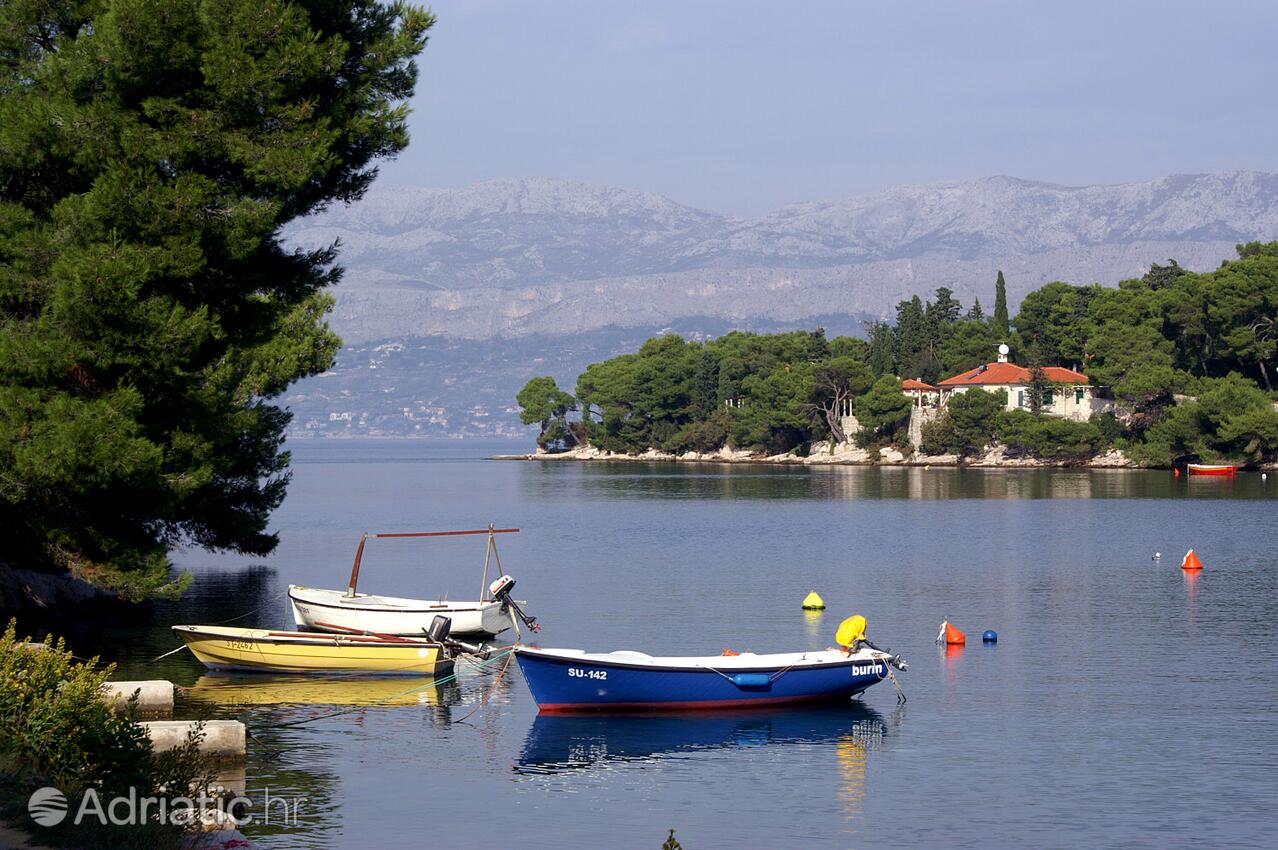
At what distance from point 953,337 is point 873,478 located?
43153 mm

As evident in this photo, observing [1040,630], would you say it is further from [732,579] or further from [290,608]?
[290,608]

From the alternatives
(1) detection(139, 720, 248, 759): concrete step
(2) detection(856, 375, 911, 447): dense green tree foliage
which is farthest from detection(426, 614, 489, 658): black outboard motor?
(2) detection(856, 375, 911, 447): dense green tree foliage

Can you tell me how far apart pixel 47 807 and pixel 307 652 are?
1840cm

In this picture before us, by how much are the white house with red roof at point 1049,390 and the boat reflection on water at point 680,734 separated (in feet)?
391

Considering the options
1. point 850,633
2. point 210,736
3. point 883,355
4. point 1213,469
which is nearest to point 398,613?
point 850,633

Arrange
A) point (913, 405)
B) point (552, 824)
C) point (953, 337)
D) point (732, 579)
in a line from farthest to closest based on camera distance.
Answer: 1. point (953, 337)
2. point (913, 405)
3. point (732, 579)
4. point (552, 824)

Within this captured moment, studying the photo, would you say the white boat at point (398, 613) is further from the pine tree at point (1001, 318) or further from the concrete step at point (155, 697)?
the pine tree at point (1001, 318)

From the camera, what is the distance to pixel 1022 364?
16025cm

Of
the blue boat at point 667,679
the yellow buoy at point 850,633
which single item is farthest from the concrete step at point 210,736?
the yellow buoy at point 850,633

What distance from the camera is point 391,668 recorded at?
3422cm

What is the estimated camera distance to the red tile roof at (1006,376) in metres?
145

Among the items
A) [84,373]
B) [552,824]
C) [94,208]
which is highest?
[94,208]

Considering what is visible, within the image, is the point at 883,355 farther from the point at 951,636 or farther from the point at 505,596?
the point at 505,596

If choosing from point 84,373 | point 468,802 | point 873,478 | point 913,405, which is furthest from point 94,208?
point 913,405
